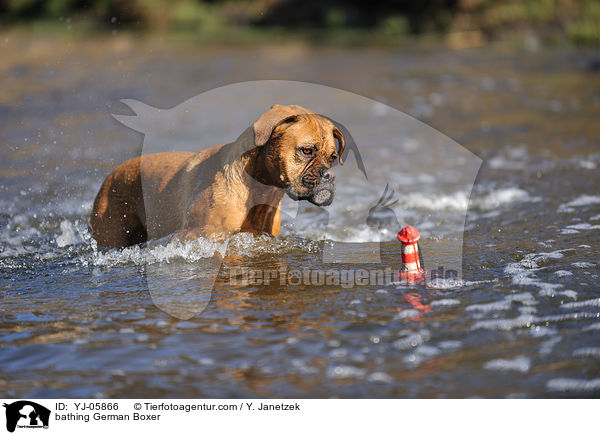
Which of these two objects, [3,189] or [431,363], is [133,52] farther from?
[431,363]

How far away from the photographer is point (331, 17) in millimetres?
43062

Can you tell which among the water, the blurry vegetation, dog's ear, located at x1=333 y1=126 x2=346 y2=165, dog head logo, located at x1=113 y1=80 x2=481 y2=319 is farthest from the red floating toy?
the blurry vegetation

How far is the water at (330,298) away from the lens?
3.67 m

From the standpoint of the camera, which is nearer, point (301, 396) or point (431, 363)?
point (301, 396)

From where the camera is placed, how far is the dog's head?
529cm

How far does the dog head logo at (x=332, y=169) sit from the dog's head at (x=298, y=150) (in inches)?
0.4

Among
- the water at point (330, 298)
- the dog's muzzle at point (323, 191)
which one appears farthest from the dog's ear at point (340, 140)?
the water at point (330, 298)

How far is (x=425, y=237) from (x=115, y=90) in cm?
1308

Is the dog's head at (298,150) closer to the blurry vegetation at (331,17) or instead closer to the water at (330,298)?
the water at (330,298)

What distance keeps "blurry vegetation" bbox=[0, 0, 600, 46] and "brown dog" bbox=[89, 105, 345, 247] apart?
1025 inches

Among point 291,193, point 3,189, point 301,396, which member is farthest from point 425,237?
point 3,189

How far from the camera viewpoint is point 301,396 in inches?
138
